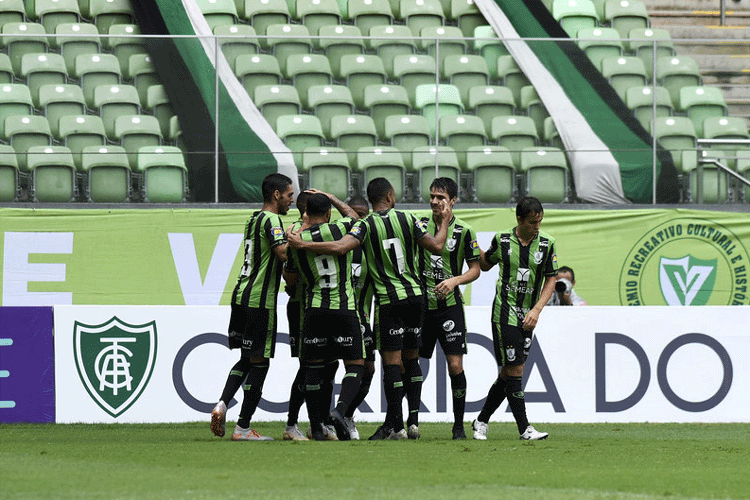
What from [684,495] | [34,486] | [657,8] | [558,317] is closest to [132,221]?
[558,317]

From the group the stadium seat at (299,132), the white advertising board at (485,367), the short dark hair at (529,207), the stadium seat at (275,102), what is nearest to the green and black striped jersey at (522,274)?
the short dark hair at (529,207)

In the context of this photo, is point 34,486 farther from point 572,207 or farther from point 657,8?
point 657,8

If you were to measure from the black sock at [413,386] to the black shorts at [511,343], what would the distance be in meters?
0.61

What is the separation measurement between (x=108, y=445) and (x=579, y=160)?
696 cm

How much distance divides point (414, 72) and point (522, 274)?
561 centimetres

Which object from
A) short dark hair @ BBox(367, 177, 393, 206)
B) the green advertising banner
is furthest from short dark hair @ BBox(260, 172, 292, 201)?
the green advertising banner

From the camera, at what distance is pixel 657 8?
18141 millimetres

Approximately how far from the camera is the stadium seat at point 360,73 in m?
13.2

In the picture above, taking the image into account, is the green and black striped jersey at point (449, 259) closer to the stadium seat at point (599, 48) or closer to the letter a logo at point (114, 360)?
the letter a logo at point (114, 360)

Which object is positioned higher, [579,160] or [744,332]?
[579,160]

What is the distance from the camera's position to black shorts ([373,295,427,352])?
7.72m

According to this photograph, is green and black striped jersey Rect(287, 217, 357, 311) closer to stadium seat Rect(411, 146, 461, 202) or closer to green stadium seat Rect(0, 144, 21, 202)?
stadium seat Rect(411, 146, 461, 202)

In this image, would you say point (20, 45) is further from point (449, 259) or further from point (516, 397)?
point (516, 397)

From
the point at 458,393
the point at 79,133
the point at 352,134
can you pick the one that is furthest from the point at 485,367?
the point at 79,133
